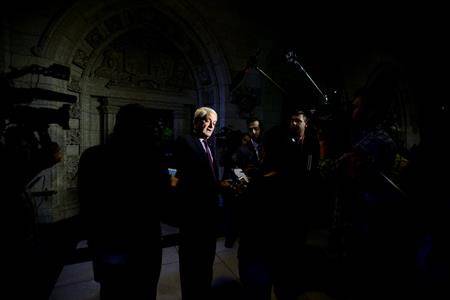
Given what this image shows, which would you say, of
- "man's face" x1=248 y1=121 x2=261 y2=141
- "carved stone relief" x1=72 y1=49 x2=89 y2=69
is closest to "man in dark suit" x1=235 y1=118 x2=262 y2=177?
"man's face" x1=248 y1=121 x2=261 y2=141

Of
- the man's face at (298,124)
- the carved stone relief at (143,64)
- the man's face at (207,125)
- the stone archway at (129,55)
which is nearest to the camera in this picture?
the man's face at (207,125)

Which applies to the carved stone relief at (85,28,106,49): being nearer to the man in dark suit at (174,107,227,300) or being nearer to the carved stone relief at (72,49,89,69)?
the carved stone relief at (72,49,89,69)

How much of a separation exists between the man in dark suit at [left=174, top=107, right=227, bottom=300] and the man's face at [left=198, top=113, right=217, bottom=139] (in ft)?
0.16

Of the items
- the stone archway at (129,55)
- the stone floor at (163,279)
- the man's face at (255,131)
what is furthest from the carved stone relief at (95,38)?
the stone floor at (163,279)

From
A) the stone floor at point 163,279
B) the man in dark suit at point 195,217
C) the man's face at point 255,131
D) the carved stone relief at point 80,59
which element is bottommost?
the stone floor at point 163,279

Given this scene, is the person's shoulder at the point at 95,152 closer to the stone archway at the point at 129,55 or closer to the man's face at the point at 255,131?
the man's face at the point at 255,131

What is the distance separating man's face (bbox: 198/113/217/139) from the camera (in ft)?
7.23

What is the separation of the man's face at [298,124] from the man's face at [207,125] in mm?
794

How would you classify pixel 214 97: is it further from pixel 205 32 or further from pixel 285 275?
pixel 285 275

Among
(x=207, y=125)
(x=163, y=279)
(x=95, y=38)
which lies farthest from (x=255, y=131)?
(x=95, y=38)

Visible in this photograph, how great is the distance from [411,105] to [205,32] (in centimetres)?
545

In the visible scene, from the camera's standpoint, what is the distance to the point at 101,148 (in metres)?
1.51

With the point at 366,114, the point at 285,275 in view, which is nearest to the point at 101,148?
the point at 285,275

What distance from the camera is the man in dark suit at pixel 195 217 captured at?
210cm
